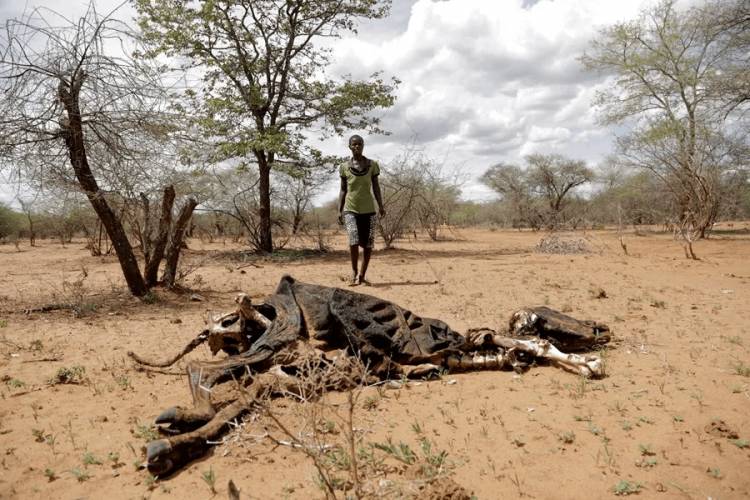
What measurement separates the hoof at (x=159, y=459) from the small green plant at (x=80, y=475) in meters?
0.32

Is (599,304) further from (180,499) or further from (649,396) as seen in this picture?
(180,499)

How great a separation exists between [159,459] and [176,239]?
478cm

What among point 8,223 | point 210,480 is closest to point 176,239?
point 210,480

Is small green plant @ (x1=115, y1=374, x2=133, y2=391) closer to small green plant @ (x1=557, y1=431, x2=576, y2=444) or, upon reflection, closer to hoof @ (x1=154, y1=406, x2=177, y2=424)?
hoof @ (x1=154, y1=406, x2=177, y2=424)

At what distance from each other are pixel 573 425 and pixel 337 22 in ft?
40.6

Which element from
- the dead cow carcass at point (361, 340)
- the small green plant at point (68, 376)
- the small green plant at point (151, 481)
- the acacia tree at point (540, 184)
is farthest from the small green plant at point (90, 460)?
the acacia tree at point (540, 184)

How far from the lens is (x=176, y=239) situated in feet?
20.6

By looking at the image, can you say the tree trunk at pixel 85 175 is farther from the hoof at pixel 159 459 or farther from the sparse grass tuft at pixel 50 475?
the hoof at pixel 159 459

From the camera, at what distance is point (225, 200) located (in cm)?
1481

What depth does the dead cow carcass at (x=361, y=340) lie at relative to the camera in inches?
109

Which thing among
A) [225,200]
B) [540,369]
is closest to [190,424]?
[540,369]

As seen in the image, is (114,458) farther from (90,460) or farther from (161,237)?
(161,237)

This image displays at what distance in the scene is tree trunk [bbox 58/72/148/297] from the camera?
17.0 feet

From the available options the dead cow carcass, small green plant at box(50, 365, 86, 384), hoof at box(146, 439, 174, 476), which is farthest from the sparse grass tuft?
small green plant at box(50, 365, 86, 384)
